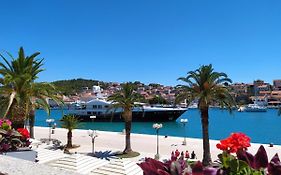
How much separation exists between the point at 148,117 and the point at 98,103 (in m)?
16.7

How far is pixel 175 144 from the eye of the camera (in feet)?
130

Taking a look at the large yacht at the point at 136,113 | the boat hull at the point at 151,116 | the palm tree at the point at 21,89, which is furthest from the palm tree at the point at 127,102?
the boat hull at the point at 151,116

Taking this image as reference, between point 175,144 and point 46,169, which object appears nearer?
point 46,169

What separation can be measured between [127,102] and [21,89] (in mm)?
15404

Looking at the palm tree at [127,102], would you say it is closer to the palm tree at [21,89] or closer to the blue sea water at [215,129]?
the palm tree at [21,89]

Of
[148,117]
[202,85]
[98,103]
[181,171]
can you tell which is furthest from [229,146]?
[98,103]

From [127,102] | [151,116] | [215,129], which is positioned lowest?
[215,129]

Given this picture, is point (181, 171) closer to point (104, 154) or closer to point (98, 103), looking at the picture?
point (104, 154)

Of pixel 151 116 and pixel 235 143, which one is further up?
pixel 235 143

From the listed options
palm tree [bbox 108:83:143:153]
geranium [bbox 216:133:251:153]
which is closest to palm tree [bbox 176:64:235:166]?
palm tree [bbox 108:83:143:153]

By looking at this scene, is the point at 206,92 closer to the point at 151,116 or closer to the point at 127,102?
the point at 127,102

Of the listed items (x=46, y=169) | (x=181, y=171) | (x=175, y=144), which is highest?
(x=181, y=171)

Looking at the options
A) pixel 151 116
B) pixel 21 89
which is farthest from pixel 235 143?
pixel 151 116

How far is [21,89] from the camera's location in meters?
16.0
